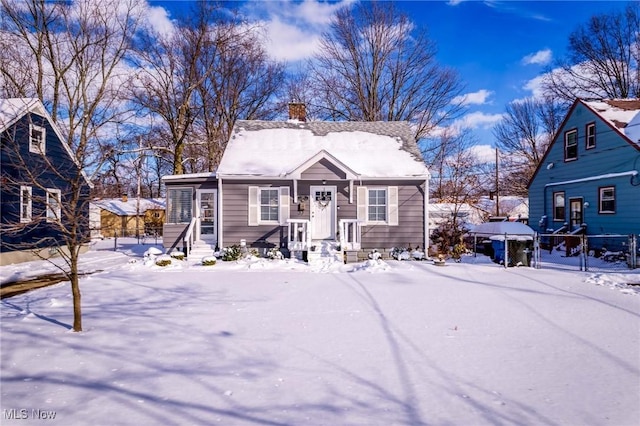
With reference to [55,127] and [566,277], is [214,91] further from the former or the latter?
[566,277]

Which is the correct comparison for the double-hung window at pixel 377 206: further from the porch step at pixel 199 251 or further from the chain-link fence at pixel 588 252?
the porch step at pixel 199 251

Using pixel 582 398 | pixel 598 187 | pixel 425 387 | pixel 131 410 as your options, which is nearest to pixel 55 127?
pixel 131 410

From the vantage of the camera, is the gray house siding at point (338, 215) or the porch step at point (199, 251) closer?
the porch step at point (199, 251)

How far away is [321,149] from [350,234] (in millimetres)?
3498

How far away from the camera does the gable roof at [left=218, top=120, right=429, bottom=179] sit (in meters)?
13.9

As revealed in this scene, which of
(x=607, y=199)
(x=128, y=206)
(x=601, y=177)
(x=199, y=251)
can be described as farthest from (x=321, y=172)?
(x=128, y=206)

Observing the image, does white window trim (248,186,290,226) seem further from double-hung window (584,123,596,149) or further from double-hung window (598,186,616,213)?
double-hung window (584,123,596,149)

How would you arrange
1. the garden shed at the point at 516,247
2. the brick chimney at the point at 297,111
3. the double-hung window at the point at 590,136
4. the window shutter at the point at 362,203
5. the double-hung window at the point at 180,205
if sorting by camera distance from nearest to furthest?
1. the garden shed at the point at 516,247
2. the window shutter at the point at 362,203
3. the double-hung window at the point at 180,205
4. the double-hung window at the point at 590,136
5. the brick chimney at the point at 297,111

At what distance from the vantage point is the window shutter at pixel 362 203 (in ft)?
46.0

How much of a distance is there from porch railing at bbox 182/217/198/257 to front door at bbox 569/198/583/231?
1652cm

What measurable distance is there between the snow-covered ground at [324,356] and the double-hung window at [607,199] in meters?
8.38

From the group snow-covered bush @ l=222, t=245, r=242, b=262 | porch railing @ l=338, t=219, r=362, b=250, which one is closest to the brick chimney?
porch railing @ l=338, t=219, r=362, b=250

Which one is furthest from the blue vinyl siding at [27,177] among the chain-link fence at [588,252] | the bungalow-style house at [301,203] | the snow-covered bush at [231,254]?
the chain-link fence at [588,252]

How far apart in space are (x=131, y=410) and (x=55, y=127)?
16135 millimetres
